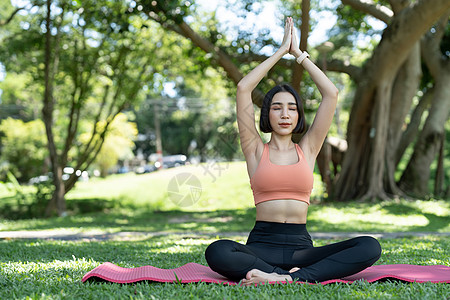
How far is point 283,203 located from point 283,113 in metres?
0.62

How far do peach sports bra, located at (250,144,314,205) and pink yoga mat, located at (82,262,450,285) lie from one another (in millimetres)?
576

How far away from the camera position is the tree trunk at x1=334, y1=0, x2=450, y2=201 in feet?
32.0

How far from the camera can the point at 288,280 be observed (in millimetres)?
2770

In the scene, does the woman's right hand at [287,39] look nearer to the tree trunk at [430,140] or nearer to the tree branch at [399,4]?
the tree branch at [399,4]

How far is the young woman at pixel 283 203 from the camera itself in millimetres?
2838

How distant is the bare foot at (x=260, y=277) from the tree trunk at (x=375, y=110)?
7.81m

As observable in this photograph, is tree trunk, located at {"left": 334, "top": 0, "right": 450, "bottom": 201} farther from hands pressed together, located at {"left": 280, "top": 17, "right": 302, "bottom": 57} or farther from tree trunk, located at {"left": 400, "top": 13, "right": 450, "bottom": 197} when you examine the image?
hands pressed together, located at {"left": 280, "top": 17, "right": 302, "bottom": 57}

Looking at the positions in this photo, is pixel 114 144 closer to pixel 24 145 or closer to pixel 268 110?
pixel 24 145

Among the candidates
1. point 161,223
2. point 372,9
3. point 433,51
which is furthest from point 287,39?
point 433,51

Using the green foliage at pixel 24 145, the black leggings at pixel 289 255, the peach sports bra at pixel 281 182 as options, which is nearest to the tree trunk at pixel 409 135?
the peach sports bra at pixel 281 182

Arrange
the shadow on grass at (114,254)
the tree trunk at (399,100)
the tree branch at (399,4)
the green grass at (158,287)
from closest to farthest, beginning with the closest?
the green grass at (158,287) < the shadow on grass at (114,254) < the tree branch at (399,4) < the tree trunk at (399,100)

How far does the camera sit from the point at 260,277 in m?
2.73

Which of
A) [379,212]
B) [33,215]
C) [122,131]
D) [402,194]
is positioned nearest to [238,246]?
[379,212]

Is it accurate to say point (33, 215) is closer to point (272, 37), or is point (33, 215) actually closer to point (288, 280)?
point (272, 37)
